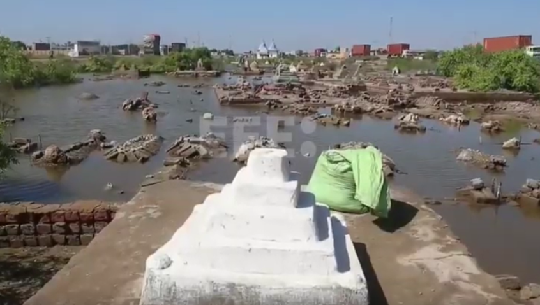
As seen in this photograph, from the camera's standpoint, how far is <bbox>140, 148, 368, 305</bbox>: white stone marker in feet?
12.7

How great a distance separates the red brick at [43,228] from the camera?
7.72 m

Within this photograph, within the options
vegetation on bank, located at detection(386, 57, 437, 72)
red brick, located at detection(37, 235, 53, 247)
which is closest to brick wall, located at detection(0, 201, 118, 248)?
red brick, located at detection(37, 235, 53, 247)

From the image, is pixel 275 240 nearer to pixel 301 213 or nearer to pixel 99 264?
pixel 301 213

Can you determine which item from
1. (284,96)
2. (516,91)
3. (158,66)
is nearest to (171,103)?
(284,96)

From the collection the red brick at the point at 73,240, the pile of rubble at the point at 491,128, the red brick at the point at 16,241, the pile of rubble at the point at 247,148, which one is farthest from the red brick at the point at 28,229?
the pile of rubble at the point at 491,128

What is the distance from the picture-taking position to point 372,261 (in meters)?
5.57

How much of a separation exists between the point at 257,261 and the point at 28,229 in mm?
5205

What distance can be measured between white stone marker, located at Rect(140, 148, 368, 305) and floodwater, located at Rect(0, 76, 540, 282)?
573 centimetres

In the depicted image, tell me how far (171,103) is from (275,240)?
30.2m

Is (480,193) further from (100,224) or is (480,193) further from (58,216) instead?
(58,216)

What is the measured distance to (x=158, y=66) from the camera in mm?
66812

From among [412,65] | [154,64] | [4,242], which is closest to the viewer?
[4,242]

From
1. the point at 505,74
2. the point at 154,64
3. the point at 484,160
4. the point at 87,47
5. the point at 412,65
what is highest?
the point at 87,47

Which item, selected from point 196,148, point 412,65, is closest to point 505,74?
point 196,148
